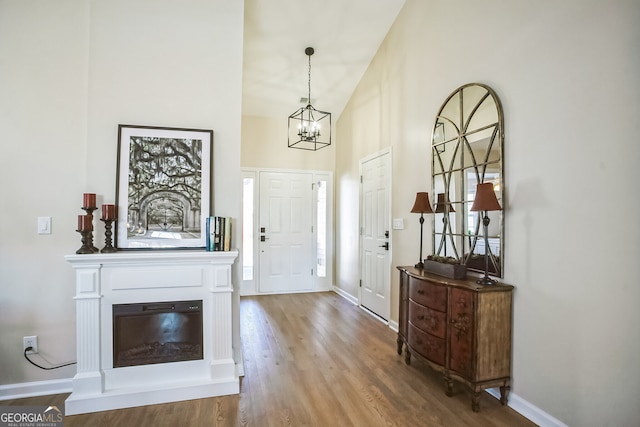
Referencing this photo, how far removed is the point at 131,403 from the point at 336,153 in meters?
4.32

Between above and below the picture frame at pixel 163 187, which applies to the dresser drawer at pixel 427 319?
below

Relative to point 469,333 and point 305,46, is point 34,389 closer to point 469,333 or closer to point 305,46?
point 469,333

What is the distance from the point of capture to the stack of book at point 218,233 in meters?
2.37

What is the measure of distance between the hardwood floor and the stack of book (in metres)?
1.05

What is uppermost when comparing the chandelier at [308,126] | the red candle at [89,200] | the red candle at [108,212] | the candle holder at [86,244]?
the chandelier at [308,126]

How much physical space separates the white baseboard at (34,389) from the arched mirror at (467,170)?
309 centimetres

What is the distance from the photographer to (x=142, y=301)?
7.38 feet

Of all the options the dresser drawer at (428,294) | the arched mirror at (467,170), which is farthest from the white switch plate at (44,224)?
the arched mirror at (467,170)

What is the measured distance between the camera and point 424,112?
3.18m

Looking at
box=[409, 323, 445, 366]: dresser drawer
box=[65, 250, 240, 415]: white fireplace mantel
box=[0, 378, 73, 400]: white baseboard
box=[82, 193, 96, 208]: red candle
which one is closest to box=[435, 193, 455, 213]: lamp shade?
box=[409, 323, 445, 366]: dresser drawer

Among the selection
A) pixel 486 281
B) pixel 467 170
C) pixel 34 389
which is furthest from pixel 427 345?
pixel 34 389

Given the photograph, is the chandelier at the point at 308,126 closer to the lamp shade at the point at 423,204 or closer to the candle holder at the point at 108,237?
the lamp shade at the point at 423,204

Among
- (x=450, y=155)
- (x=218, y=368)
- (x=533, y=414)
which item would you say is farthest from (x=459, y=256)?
(x=218, y=368)

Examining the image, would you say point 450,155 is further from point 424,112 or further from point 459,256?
point 459,256
